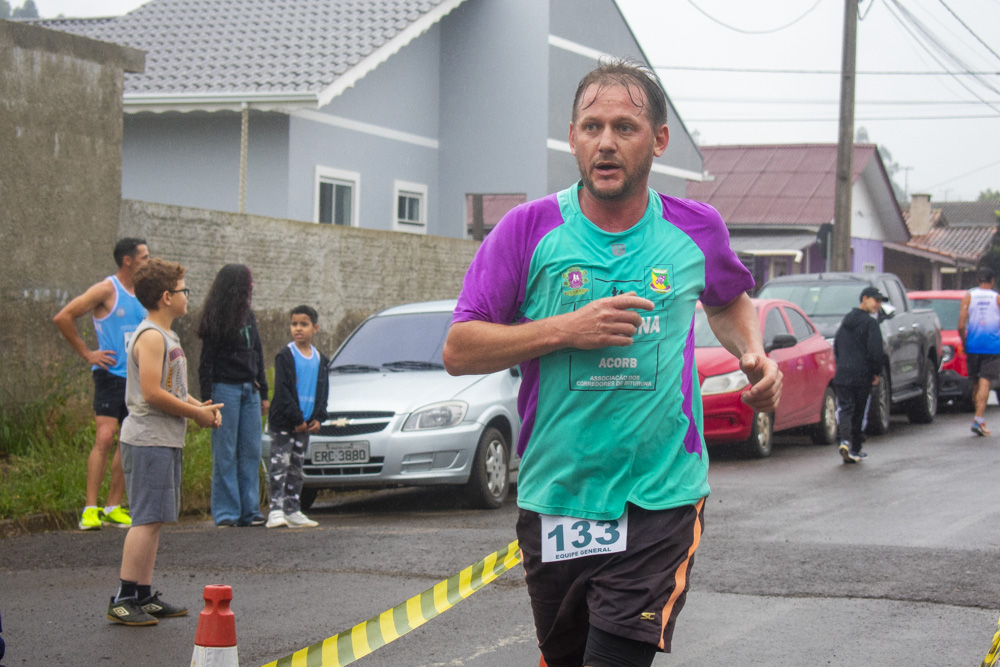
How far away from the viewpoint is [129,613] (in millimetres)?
6246

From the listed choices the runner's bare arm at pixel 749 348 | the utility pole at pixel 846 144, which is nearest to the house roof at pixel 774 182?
the utility pole at pixel 846 144

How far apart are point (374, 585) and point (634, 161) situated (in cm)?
442

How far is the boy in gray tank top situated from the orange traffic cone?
3.05 meters

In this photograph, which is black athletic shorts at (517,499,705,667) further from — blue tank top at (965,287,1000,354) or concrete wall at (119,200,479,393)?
blue tank top at (965,287,1000,354)

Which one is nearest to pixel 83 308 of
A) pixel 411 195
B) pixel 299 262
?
pixel 299 262

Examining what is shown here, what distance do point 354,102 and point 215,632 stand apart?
17.7m

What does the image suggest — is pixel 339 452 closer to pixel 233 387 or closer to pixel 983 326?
pixel 233 387

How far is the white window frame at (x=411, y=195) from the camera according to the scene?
2141cm

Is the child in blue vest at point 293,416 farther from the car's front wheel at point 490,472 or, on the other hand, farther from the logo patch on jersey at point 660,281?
the logo patch on jersey at point 660,281

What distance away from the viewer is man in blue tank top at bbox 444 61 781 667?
3.19 m

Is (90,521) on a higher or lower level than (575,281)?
lower

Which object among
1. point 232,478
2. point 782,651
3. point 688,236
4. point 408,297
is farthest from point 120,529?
point 408,297

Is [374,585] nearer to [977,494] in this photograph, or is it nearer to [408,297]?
[977,494]

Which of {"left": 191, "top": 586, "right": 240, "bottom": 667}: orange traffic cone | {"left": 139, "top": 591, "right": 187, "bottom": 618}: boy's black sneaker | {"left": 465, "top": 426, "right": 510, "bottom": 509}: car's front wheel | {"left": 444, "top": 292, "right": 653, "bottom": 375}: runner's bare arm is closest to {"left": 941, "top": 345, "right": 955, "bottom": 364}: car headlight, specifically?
A: {"left": 465, "top": 426, "right": 510, "bottom": 509}: car's front wheel
